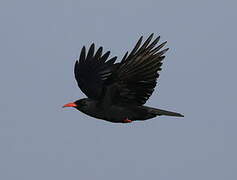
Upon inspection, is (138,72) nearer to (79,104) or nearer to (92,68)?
(79,104)

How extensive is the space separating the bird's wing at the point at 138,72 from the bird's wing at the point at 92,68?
8.57ft

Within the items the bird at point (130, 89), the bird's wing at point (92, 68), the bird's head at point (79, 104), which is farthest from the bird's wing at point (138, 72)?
the bird's wing at point (92, 68)

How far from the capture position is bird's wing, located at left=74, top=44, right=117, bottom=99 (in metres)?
16.0

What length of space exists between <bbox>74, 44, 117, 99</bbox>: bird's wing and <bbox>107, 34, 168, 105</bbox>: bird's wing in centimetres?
261

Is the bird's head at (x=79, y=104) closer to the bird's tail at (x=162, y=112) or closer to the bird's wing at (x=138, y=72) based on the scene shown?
the bird's wing at (x=138, y=72)

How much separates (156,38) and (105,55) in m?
3.63

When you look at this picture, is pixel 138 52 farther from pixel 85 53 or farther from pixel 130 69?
pixel 85 53

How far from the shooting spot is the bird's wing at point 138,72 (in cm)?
1293

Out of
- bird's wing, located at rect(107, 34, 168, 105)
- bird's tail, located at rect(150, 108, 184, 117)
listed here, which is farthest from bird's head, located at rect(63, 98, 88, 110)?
bird's tail, located at rect(150, 108, 184, 117)

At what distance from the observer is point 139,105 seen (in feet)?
45.4

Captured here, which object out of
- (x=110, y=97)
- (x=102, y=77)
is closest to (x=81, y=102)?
(x=110, y=97)

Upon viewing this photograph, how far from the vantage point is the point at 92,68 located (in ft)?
53.5

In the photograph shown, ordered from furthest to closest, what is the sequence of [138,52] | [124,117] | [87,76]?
[87,76], [124,117], [138,52]

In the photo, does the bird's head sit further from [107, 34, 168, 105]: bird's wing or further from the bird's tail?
the bird's tail
